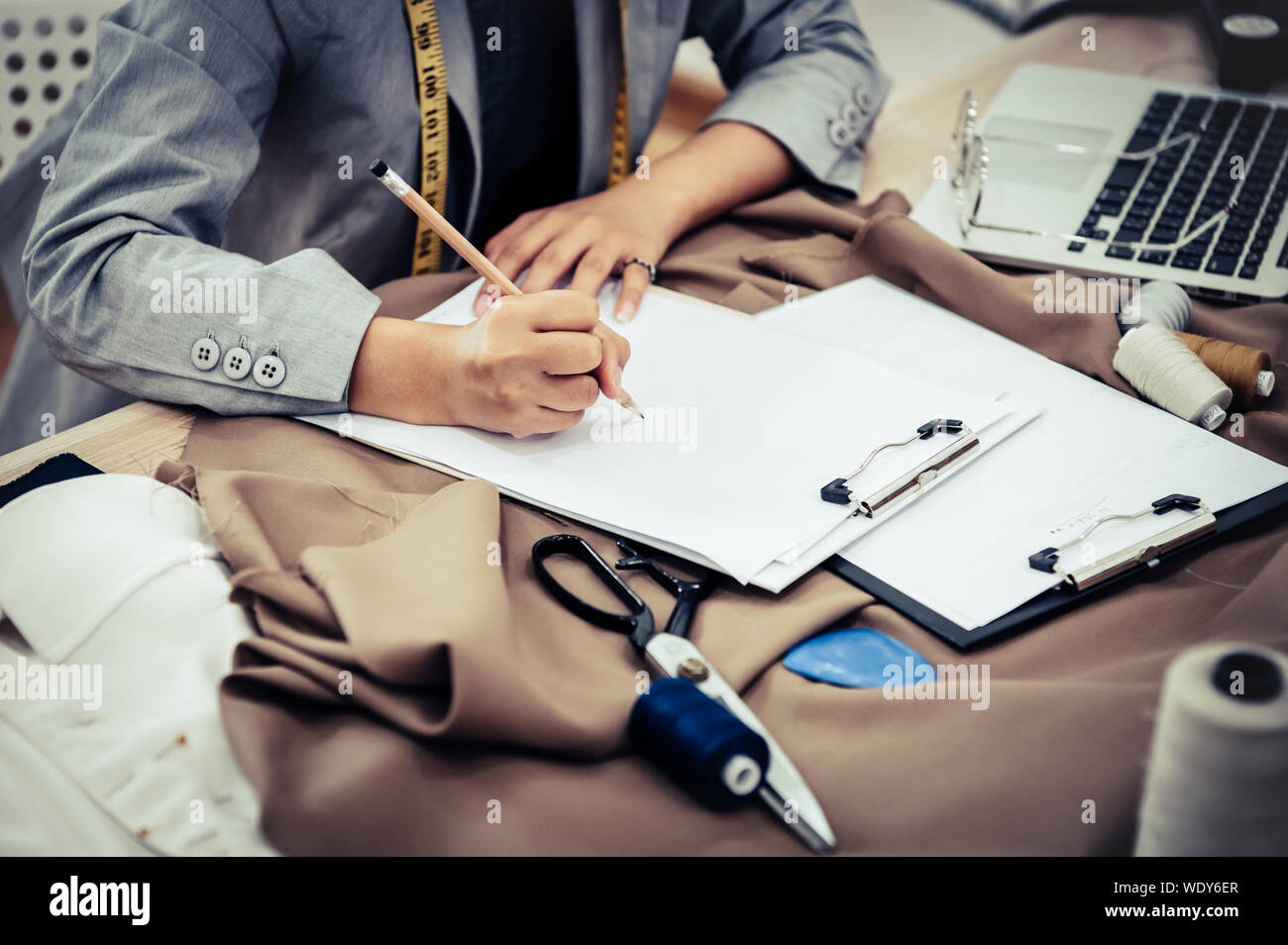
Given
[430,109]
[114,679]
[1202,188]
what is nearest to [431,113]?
[430,109]

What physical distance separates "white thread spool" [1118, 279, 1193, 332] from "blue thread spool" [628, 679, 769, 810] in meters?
0.47

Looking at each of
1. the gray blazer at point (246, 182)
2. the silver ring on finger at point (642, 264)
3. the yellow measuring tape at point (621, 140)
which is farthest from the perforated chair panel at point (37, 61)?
the silver ring on finger at point (642, 264)

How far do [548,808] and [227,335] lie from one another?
1.31 feet

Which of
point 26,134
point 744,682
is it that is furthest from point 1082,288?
point 26,134

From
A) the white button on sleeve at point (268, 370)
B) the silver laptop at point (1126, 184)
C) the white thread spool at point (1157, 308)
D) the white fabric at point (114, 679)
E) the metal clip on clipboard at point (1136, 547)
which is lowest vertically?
the white fabric at point (114, 679)

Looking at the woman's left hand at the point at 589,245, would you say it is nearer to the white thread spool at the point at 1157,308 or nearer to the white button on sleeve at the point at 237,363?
the white button on sleeve at the point at 237,363

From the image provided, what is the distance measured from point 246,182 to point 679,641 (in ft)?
1.70

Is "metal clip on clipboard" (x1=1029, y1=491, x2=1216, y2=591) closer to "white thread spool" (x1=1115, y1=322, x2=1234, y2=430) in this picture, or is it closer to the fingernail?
"white thread spool" (x1=1115, y1=322, x2=1234, y2=430)

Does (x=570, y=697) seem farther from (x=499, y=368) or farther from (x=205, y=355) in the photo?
(x=205, y=355)

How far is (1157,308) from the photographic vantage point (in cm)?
72

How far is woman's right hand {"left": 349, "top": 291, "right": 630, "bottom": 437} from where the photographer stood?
2.02 ft

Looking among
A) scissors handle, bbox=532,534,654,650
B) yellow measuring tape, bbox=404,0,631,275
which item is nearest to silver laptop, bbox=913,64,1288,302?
yellow measuring tape, bbox=404,0,631,275

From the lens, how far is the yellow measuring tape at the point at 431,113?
82 cm

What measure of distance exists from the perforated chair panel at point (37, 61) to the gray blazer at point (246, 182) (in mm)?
161
